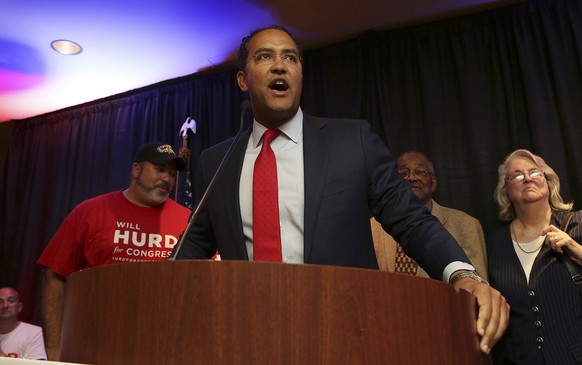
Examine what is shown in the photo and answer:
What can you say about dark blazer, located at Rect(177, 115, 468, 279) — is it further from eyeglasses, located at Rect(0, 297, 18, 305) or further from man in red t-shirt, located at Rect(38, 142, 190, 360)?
eyeglasses, located at Rect(0, 297, 18, 305)

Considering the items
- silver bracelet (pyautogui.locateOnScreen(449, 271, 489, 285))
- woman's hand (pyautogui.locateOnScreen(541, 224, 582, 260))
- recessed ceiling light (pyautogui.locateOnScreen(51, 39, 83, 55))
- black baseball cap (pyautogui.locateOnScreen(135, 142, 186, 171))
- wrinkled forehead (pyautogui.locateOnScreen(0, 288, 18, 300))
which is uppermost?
recessed ceiling light (pyautogui.locateOnScreen(51, 39, 83, 55))

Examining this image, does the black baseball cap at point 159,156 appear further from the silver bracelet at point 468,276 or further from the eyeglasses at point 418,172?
the silver bracelet at point 468,276

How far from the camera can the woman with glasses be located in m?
2.33

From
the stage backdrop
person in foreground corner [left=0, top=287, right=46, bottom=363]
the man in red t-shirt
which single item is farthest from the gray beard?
person in foreground corner [left=0, top=287, right=46, bottom=363]

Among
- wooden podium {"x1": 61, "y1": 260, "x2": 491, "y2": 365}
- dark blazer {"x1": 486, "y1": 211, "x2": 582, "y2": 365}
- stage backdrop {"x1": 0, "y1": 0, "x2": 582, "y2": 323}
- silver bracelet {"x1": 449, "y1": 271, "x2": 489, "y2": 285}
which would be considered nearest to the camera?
wooden podium {"x1": 61, "y1": 260, "x2": 491, "y2": 365}

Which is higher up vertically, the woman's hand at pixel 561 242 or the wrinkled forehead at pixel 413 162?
the wrinkled forehead at pixel 413 162

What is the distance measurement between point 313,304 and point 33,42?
13.5ft

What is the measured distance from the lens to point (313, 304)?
29.4 inches

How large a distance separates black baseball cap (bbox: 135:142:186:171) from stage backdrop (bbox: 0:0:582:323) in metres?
1.13

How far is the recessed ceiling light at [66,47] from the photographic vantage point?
163 inches

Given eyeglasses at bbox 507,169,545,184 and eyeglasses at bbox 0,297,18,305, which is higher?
eyeglasses at bbox 507,169,545,184

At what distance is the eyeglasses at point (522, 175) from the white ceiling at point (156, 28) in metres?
1.50

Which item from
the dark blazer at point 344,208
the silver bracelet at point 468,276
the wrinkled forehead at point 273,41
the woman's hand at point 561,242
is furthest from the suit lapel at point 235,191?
the woman's hand at point 561,242

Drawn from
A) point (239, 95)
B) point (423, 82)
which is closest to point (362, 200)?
point (423, 82)
